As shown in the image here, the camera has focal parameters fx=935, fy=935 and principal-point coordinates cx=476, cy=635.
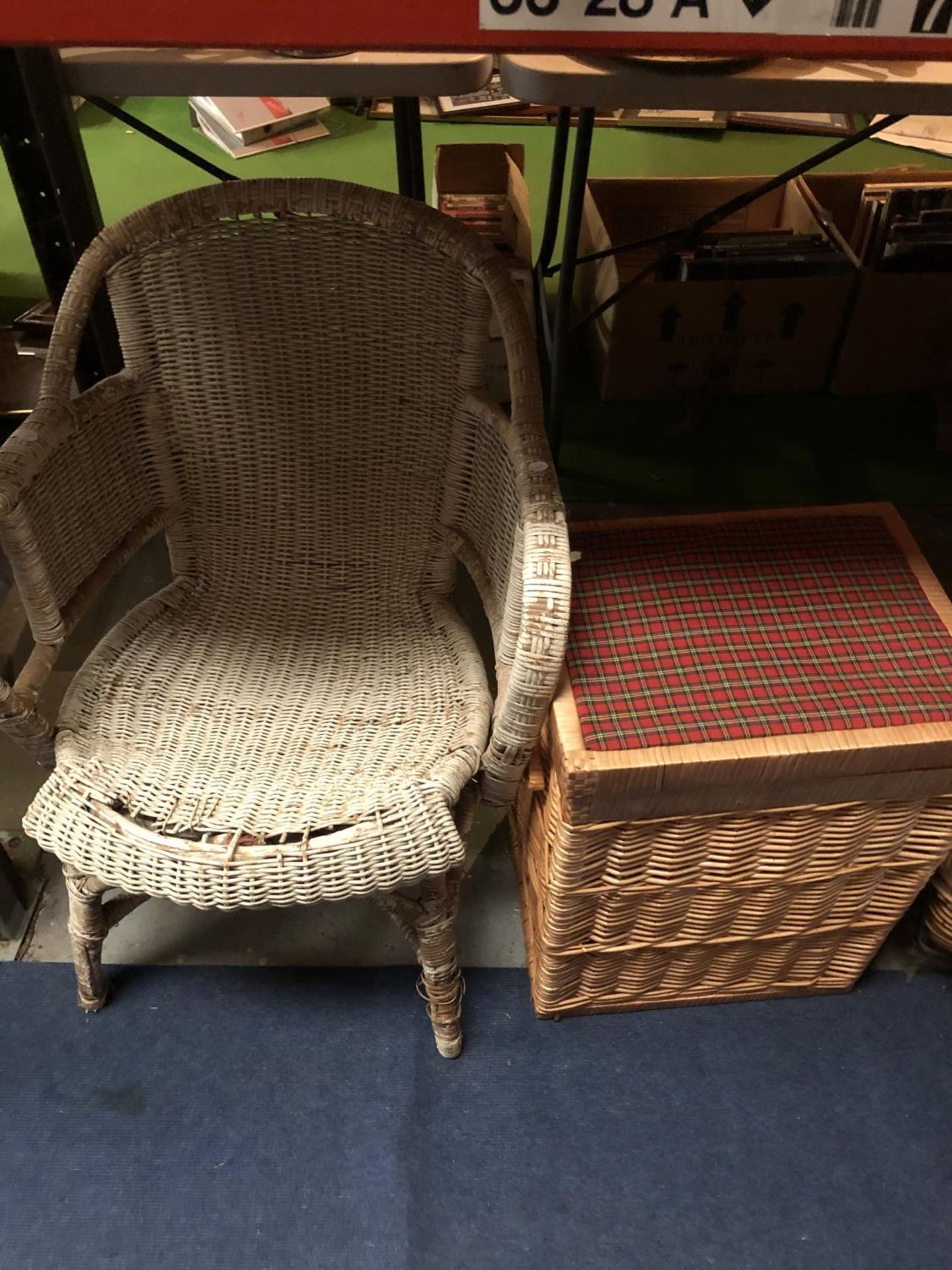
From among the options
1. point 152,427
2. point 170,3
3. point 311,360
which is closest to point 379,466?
point 311,360

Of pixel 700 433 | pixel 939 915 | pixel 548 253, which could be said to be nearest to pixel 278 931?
pixel 939 915

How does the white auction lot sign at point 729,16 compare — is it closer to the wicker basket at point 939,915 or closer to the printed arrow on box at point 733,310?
the wicker basket at point 939,915

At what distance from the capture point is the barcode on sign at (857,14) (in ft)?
1.93

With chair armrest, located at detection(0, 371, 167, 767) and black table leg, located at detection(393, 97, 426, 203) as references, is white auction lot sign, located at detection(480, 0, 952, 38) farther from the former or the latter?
black table leg, located at detection(393, 97, 426, 203)

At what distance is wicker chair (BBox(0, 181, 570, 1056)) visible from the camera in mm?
886

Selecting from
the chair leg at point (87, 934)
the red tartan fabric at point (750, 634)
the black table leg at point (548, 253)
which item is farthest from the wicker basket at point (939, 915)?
the black table leg at point (548, 253)

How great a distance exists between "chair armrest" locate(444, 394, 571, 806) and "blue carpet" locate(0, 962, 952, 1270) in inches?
16.7

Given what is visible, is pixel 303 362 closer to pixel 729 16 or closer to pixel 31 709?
pixel 31 709

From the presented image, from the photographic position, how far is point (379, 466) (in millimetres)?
1151

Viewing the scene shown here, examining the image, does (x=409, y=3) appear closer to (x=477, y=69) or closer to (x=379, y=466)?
(x=477, y=69)

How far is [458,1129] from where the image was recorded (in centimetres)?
111

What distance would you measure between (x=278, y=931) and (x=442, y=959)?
0.99 feet

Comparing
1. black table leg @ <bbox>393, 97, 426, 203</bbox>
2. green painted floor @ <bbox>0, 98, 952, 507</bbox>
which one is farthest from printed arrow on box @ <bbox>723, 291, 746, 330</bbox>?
black table leg @ <bbox>393, 97, 426, 203</bbox>

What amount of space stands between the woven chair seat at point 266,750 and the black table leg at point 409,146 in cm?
68
